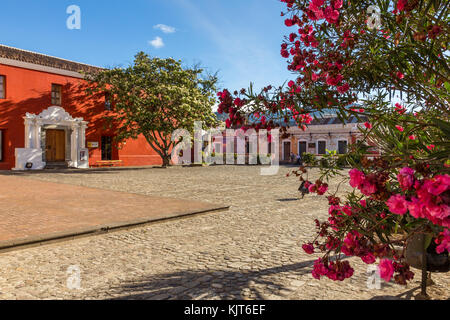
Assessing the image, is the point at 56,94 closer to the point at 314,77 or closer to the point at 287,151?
the point at 314,77

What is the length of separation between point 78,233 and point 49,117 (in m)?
18.9

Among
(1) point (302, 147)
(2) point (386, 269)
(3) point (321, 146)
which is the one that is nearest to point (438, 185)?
(2) point (386, 269)

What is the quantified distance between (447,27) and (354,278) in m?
2.59

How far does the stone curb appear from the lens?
15.5 feet

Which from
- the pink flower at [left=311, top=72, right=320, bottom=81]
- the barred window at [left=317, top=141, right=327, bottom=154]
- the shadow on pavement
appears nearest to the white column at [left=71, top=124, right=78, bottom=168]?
the shadow on pavement

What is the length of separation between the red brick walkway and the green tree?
40.8 ft

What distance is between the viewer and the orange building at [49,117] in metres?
20.0

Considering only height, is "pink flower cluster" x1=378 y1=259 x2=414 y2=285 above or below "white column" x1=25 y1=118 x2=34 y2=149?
below

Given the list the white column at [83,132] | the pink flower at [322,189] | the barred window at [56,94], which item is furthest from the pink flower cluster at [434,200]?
the barred window at [56,94]

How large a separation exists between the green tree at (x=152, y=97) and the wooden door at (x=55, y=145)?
A: 354cm

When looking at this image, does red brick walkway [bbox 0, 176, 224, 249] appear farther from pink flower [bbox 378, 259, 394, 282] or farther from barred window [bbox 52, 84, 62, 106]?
barred window [bbox 52, 84, 62, 106]

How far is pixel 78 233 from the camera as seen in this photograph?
5340 mm

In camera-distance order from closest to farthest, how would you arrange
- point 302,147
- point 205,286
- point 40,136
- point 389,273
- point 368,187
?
1. point 368,187
2. point 389,273
3. point 205,286
4. point 40,136
5. point 302,147

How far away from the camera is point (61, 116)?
22.2 meters
